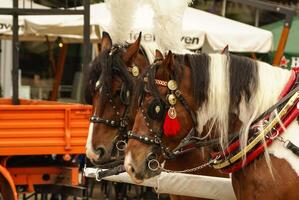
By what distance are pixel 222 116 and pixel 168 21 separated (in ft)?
3.54

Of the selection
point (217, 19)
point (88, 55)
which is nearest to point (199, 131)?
point (88, 55)

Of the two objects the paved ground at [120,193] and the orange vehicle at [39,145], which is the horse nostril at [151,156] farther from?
the paved ground at [120,193]

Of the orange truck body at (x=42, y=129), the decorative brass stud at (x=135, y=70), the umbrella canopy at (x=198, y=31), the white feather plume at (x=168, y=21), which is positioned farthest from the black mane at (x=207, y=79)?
the umbrella canopy at (x=198, y=31)

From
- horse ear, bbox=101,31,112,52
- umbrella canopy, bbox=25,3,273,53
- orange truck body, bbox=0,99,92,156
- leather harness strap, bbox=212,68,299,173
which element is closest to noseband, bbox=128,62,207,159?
leather harness strap, bbox=212,68,299,173

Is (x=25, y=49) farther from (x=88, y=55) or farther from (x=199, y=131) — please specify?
(x=199, y=131)

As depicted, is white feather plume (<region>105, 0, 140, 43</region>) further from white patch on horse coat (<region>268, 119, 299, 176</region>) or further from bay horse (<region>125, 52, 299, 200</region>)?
white patch on horse coat (<region>268, 119, 299, 176</region>)

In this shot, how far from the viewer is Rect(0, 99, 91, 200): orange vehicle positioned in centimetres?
614

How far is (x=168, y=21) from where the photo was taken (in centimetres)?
458

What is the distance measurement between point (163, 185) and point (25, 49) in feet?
32.8

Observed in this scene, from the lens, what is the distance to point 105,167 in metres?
4.84

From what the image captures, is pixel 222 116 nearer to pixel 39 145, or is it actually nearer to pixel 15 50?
pixel 39 145

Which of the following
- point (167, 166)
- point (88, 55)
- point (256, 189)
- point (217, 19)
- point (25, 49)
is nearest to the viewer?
point (256, 189)

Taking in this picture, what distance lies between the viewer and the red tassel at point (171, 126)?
3725mm

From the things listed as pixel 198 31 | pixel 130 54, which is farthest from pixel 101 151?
pixel 198 31
